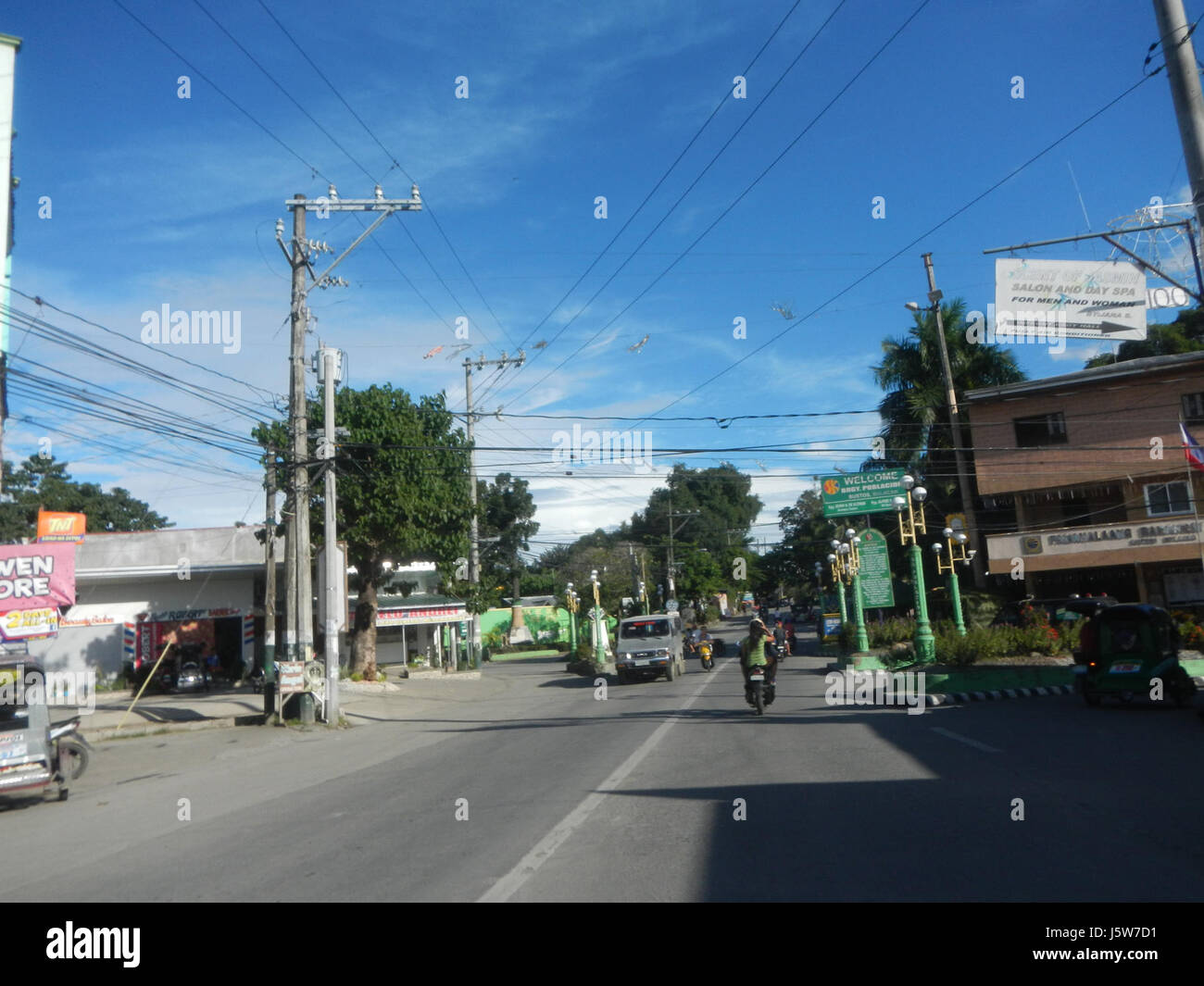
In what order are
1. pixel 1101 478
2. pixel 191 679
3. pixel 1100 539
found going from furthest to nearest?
pixel 1101 478 → pixel 1100 539 → pixel 191 679

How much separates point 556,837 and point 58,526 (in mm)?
25856

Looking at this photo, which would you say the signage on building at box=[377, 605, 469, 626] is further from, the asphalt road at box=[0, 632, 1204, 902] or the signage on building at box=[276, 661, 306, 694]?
the asphalt road at box=[0, 632, 1204, 902]

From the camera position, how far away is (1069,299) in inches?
762

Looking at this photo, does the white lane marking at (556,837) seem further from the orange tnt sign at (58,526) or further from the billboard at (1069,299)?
the orange tnt sign at (58,526)

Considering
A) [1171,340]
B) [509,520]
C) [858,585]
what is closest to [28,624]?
[858,585]

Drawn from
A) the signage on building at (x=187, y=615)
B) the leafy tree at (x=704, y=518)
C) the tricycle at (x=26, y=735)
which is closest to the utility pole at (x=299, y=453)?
the tricycle at (x=26, y=735)

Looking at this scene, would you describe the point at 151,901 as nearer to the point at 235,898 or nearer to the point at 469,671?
the point at 235,898

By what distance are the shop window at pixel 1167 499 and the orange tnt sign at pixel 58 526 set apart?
3667 cm

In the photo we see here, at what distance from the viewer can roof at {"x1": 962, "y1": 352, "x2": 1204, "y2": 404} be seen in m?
34.1

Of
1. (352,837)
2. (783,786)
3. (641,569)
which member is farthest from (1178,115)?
(641,569)

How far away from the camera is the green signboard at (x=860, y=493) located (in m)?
29.0

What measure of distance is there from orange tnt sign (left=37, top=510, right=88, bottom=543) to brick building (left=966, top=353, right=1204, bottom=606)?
30.4 meters

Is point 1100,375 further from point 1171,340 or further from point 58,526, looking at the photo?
point 58,526

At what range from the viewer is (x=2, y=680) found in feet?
40.1
